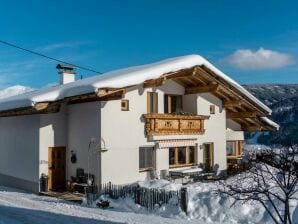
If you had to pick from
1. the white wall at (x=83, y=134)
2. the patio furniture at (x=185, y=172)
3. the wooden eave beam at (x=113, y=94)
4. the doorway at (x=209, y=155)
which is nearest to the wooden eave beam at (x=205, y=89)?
the doorway at (x=209, y=155)

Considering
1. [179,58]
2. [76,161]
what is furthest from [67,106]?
[179,58]

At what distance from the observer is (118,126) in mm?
20188

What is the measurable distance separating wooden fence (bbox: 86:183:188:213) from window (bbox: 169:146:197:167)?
611 centimetres

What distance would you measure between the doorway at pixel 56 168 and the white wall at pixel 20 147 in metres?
0.69

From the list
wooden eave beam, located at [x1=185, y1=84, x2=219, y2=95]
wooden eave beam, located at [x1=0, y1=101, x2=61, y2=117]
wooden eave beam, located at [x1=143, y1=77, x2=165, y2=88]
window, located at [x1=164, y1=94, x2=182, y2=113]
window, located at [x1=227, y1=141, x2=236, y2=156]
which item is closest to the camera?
wooden eave beam, located at [x1=0, y1=101, x2=61, y2=117]

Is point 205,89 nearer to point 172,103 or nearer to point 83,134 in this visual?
point 172,103

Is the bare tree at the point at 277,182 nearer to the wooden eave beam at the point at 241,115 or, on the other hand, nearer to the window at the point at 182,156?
the window at the point at 182,156

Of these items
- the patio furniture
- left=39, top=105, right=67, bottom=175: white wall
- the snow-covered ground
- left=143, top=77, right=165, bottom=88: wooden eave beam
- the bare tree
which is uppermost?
left=143, top=77, right=165, bottom=88: wooden eave beam

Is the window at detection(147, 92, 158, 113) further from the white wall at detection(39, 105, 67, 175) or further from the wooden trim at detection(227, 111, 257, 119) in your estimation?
the wooden trim at detection(227, 111, 257, 119)

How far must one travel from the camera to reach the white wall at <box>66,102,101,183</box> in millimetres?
19750

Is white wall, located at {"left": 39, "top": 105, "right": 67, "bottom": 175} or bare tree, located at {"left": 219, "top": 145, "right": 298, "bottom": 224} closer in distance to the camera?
bare tree, located at {"left": 219, "top": 145, "right": 298, "bottom": 224}

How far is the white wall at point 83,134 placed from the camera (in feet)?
64.8

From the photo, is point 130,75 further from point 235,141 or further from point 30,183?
point 235,141

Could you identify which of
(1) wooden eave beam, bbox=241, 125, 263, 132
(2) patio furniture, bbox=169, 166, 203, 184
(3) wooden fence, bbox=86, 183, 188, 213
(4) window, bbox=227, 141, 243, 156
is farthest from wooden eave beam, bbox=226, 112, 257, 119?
(3) wooden fence, bbox=86, 183, 188, 213
